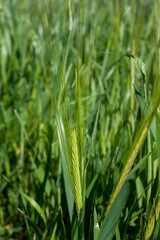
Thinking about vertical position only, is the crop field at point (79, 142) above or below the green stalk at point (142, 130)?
below

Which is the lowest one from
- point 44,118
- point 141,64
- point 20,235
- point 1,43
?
point 20,235

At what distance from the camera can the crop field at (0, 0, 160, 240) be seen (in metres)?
0.47

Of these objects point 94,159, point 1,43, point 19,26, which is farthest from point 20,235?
point 19,26

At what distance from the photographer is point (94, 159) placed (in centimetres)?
71

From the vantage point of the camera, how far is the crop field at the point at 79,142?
474 mm

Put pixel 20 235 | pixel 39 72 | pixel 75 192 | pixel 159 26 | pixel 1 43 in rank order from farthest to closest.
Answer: pixel 1 43 < pixel 39 72 < pixel 20 235 < pixel 159 26 < pixel 75 192

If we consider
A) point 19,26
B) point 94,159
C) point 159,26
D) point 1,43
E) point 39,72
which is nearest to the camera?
point 159,26

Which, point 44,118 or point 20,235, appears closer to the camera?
point 20,235

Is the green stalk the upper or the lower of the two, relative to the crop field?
upper

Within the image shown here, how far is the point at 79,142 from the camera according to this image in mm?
490

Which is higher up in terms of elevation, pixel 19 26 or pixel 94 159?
pixel 19 26

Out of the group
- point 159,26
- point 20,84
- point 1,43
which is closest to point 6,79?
point 20,84

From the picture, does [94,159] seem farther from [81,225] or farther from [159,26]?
[159,26]

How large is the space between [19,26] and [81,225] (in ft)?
4.26
